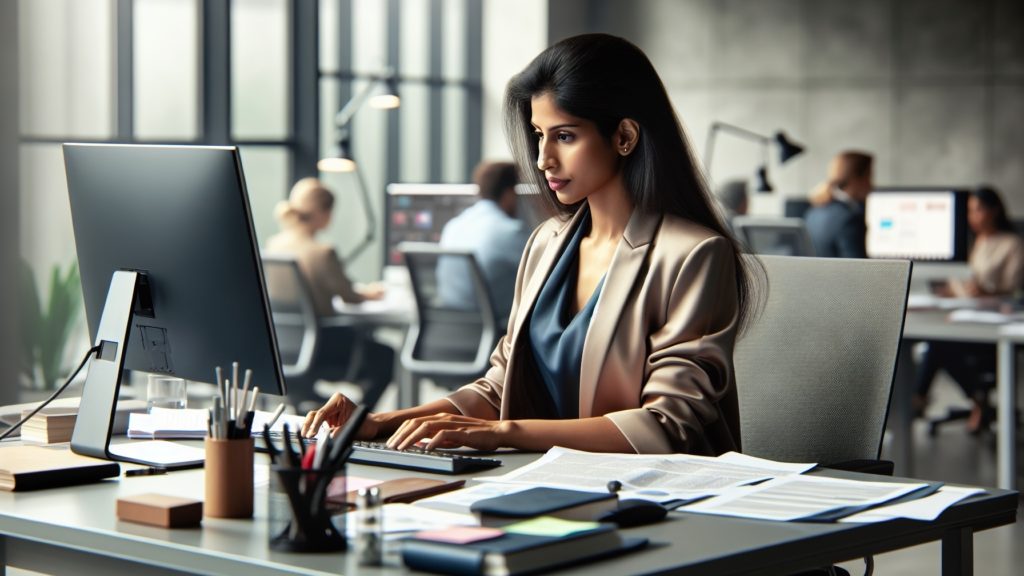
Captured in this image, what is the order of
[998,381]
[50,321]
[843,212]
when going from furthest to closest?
[50,321] → [843,212] → [998,381]

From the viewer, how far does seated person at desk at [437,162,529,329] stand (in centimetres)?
574

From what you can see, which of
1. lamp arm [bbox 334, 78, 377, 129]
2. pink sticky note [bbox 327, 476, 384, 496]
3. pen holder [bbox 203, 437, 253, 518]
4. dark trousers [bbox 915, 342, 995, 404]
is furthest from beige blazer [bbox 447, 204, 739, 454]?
lamp arm [bbox 334, 78, 377, 129]

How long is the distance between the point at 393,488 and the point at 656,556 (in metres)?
0.39

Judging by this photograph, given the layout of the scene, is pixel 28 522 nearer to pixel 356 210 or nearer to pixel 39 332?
pixel 39 332

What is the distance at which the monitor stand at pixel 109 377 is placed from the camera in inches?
74.3

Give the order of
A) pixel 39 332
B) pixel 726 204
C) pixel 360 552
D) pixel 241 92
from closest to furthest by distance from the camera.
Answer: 1. pixel 360 552
2. pixel 39 332
3. pixel 726 204
4. pixel 241 92

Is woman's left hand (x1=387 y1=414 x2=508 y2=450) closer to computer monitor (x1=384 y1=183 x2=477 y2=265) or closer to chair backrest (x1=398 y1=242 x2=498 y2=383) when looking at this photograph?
chair backrest (x1=398 y1=242 x2=498 y2=383)

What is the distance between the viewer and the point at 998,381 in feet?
15.4

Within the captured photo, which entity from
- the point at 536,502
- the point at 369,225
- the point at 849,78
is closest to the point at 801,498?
the point at 536,502

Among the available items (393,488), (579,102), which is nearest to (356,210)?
(579,102)

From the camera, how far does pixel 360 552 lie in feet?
4.22

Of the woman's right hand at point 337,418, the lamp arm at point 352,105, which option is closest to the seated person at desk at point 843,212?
the lamp arm at point 352,105

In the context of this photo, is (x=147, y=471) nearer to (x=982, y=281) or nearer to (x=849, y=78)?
(x=982, y=281)

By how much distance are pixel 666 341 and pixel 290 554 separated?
91 cm
